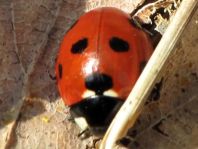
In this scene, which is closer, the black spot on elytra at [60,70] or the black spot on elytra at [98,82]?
the black spot on elytra at [98,82]

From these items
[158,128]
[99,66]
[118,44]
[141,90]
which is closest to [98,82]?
[99,66]

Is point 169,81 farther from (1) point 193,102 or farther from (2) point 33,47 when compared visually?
(2) point 33,47

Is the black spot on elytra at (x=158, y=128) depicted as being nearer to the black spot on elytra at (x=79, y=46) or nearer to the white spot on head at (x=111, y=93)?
the white spot on head at (x=111, y=93)

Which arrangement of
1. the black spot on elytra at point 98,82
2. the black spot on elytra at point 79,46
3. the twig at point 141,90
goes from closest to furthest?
1. the twig at point 141,90
2. the black spot on elytra at point 98,82
3. the black spot on elytra at point 79,46

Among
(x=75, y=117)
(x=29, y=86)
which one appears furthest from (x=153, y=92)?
(x=29, y=86)

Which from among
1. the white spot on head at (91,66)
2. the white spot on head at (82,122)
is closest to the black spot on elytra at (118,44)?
the white spot on head at (91,66)

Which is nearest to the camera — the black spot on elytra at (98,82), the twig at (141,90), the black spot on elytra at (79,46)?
the twig at (141,90)

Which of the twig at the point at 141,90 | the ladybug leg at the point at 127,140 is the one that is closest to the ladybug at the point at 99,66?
the ladybug leg at the point at 127,140

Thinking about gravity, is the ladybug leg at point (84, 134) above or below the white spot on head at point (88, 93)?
below

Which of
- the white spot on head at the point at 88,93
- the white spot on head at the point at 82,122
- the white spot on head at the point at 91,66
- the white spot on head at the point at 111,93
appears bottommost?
the white spot on head at the point at 82,122

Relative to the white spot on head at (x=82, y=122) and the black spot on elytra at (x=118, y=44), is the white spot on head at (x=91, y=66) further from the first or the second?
the white spot on head at (x=82, y=122)

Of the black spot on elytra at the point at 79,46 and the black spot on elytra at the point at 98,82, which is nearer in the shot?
the black spot on elytra at the point at 98,82
